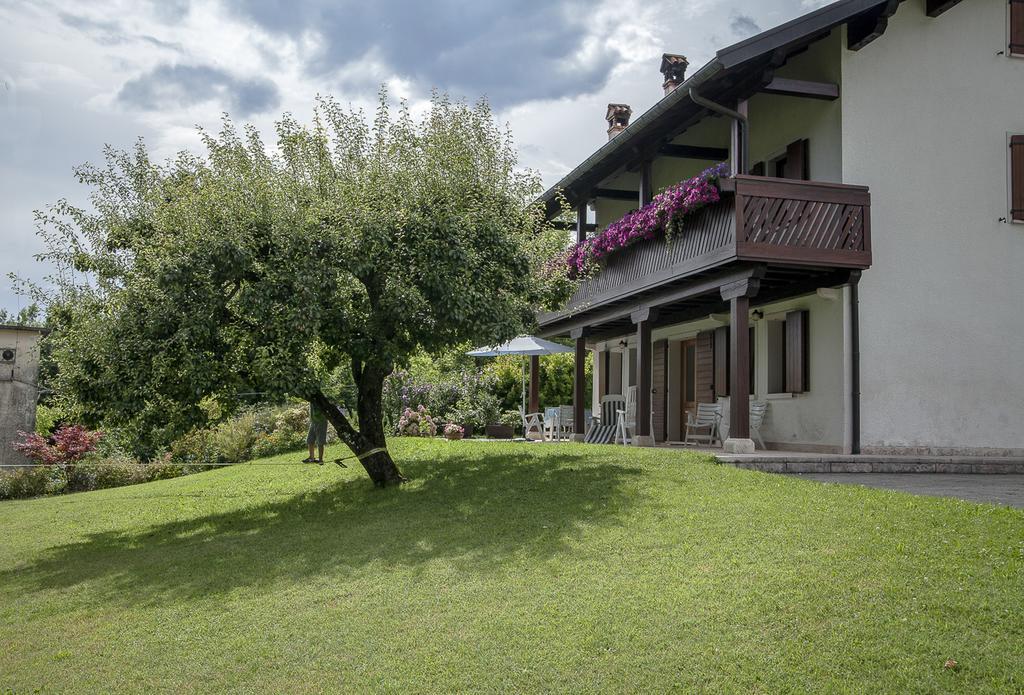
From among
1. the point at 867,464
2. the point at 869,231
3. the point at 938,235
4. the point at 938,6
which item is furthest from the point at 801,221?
the point at 938,6

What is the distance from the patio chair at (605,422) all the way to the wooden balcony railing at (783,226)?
6043mm

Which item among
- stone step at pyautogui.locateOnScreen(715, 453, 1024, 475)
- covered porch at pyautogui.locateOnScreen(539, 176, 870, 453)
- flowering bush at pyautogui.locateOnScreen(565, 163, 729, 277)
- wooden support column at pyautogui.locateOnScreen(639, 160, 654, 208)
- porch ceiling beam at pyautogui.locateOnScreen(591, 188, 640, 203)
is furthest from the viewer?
porch ceiling beam at pyautogui.locateOnScreen(591, 188, 640, 203)

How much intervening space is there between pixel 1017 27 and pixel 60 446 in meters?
18.3

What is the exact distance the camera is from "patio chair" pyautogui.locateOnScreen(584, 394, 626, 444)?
18267 mm

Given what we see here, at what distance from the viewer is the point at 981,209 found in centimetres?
1369

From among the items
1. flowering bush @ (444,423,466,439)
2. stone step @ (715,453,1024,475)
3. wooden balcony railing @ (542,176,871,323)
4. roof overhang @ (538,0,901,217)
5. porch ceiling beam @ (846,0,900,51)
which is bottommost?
stone step @ (715,453,1024,475)

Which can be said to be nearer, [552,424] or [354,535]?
[354,535]

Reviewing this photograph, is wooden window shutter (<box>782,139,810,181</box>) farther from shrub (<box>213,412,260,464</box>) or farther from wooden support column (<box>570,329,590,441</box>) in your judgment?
shrub (<box>213,412,260,464</box>)

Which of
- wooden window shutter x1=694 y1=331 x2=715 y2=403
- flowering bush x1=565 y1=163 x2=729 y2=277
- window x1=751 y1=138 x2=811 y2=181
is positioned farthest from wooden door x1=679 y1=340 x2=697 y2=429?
window x1=751 y1=138 x2=811 y2=181

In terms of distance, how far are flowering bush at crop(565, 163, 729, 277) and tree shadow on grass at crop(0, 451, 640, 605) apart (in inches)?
162

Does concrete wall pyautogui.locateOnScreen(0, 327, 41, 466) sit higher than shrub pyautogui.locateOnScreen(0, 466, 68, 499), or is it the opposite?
concrete wall pyautogui.locateOnScreen(0, 327, 41, 466)

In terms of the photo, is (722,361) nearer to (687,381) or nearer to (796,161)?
(687,381)

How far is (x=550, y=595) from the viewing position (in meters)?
6.09

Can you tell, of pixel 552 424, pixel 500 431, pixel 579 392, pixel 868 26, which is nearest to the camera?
pixel 868 26
